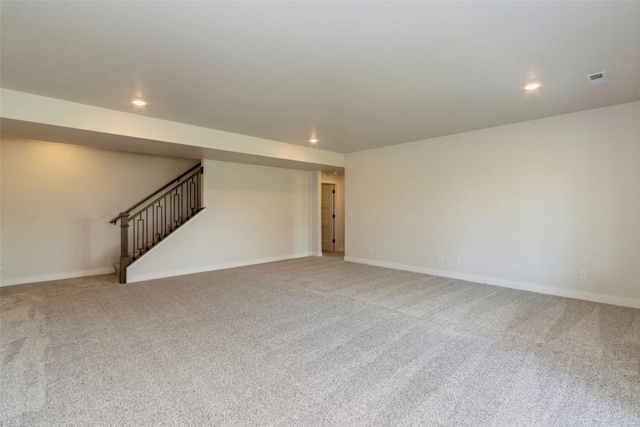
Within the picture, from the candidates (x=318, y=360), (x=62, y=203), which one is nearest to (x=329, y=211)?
(x=62, y=203)

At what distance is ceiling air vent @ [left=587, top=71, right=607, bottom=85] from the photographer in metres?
3.08

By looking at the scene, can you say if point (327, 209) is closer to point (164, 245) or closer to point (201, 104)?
point (164, 245)

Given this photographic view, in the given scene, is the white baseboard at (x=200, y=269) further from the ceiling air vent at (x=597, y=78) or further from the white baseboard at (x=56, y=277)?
the ceiling air vent at (x=597, y=78)

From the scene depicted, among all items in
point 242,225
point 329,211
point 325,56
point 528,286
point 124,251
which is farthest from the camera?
point 329,211

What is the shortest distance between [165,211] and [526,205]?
6924 mm

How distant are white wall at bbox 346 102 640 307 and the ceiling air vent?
1.15 metres

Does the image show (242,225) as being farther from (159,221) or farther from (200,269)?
(159,221)

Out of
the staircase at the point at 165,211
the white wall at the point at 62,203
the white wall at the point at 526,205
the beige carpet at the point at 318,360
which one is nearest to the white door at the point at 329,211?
the white wall at the point at 526,205

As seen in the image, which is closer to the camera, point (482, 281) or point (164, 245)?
point (482, 281)

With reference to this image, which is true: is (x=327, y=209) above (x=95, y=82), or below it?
below

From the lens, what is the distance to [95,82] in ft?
10.8

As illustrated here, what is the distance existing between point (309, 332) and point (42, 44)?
3.52 m

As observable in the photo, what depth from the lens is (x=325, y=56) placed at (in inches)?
107

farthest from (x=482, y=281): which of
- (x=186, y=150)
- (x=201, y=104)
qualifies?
(x=186, y=150)
